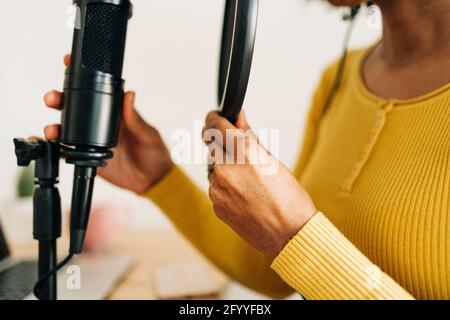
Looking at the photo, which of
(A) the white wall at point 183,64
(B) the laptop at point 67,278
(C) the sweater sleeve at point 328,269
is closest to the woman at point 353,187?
(C) the sweater sleeve at point 328,269

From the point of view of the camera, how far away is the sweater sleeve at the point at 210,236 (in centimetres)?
71

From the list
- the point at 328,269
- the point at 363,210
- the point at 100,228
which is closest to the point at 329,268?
the point at 328,269

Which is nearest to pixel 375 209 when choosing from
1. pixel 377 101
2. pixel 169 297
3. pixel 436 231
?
pixel 436 231

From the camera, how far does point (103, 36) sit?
17.0 inches

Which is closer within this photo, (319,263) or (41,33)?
(319,263)

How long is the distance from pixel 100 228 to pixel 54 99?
475 mm

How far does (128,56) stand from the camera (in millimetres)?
1078

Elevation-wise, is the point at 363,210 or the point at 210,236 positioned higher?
the point at 363,210

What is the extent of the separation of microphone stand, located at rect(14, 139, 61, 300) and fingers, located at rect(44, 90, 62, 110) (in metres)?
0.05

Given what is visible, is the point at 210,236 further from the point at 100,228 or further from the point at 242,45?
the point at 242,45

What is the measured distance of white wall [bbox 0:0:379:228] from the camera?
1.02 m

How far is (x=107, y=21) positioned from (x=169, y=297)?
15.9 inches

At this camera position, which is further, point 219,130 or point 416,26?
point 416,26

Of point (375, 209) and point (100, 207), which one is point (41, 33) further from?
point (375, 209)
